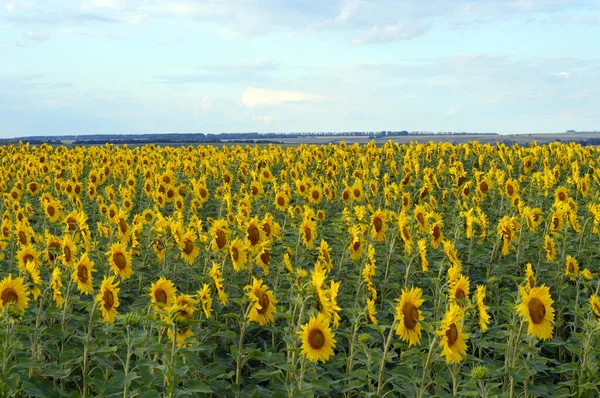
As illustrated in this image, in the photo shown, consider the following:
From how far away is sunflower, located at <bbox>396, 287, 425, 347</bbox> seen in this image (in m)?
4.73

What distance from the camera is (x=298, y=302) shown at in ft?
15.2

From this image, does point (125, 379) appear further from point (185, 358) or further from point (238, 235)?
point (238, 235)

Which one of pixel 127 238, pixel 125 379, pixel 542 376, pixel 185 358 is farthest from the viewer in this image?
pixel 127 238

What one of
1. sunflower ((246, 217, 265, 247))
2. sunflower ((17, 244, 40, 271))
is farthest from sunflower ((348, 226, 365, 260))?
sunflower ((17, 244, 40, 271))

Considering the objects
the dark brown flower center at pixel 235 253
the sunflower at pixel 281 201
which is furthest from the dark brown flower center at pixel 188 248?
the sunflower at pixel 281 201

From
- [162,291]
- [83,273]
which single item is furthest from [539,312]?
[83,273]

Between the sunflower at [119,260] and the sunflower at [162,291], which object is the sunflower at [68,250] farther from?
the sunflower at [162,291]

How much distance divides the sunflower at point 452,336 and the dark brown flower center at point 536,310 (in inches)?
31.7

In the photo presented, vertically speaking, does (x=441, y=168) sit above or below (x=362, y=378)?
above

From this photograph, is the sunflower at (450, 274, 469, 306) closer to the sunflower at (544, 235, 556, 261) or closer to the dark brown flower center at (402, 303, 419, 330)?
the dark brown flower center at (402, 303, 419, 330)

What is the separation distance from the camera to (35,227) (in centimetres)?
1260

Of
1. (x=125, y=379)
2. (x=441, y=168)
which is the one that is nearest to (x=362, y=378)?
(x=125, y=379)

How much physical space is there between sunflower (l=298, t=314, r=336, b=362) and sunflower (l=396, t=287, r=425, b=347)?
560 mm

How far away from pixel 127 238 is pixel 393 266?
392 centimetres
